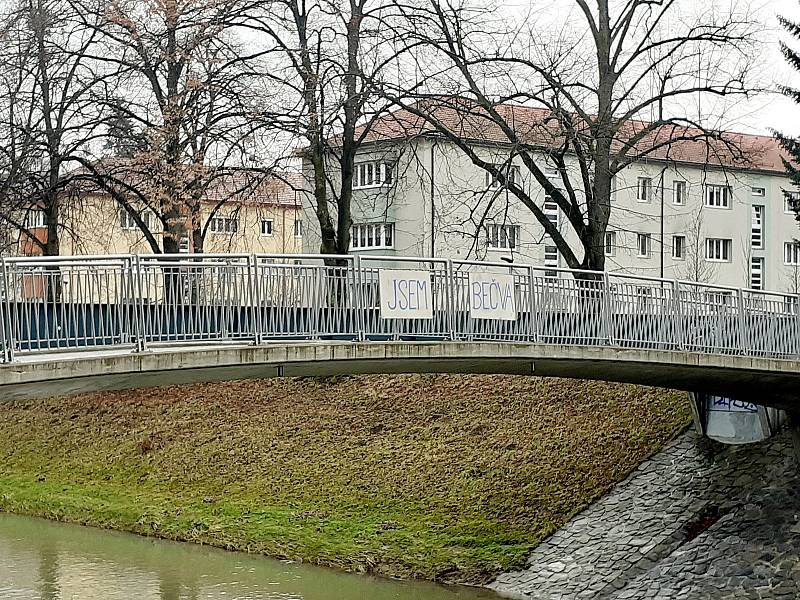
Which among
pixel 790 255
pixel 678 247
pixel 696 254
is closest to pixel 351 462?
pixel 696 254

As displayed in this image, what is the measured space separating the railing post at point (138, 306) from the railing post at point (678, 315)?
8732 millimetres

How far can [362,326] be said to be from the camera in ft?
50.2

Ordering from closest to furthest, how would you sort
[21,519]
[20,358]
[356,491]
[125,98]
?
[20,358], [356,491], [21,519], [125,98]

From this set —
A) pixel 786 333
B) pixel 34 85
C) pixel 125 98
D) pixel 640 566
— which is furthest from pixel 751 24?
pixel 34 85

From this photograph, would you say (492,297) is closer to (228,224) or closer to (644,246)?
(228,224)

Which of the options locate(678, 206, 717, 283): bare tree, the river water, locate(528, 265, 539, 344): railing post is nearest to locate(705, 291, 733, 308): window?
locate(528, 265, 539, 344): railing post

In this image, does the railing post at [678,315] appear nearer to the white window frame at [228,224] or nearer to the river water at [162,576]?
the river water at [162,576]

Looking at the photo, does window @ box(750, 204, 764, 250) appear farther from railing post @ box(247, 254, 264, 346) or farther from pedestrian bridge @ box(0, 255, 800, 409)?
railing post @ box(247, 254, 264, 346)

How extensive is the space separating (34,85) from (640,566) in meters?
18.6

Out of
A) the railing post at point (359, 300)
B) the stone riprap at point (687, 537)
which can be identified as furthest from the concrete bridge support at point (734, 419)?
the railing post at point (359, 300)

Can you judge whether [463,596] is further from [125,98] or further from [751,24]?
[125,98]

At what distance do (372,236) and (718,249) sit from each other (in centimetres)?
1678

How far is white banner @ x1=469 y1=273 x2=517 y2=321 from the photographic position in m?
16.3

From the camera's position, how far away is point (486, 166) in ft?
81.4
